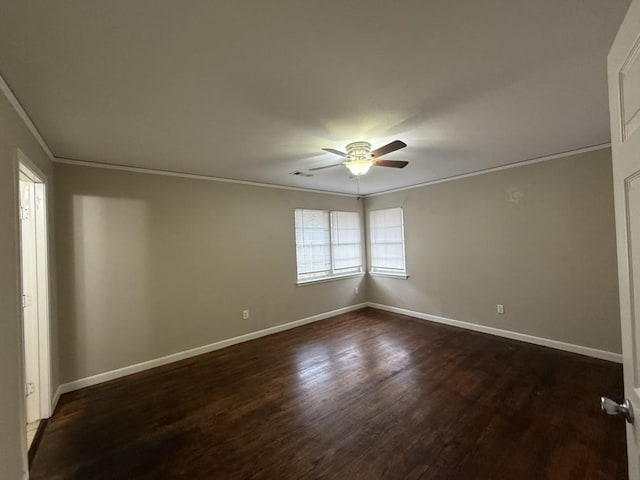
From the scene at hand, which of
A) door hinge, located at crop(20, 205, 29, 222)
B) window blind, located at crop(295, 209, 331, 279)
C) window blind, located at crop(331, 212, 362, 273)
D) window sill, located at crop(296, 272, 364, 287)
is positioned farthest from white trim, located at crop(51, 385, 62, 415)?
window blind, located at crop(331, 212, 362, 273)

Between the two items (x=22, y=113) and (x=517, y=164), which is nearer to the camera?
(x=22, y=113)

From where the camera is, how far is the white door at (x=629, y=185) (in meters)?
0.74

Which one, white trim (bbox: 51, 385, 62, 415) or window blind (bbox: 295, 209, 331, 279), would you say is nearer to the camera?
white trim (bbox: 51, 385, 62, 415)

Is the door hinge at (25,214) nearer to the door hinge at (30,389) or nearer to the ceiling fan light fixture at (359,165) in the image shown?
the door hinge at (30,389)

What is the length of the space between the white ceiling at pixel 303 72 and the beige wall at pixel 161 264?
0.66m

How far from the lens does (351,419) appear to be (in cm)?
217

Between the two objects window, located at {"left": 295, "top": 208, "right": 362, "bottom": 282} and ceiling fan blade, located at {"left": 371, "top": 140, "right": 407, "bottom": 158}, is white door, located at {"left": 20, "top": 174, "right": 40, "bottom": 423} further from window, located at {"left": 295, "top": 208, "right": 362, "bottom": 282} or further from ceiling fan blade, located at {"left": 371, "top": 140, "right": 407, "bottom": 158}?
window, located at {"left": 295, "top": 208, "right": 362, "bottom": 282}

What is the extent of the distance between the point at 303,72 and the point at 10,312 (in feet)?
7.08

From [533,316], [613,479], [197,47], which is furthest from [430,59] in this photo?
[533,316]

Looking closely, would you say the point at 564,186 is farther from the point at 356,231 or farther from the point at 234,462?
the point at 234,462

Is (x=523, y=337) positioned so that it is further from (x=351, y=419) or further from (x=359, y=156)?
(x=359, y=156)

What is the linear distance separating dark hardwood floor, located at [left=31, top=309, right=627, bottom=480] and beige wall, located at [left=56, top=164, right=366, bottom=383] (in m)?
0.44

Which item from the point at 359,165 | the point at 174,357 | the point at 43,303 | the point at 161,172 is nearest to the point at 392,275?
the point at 359,165

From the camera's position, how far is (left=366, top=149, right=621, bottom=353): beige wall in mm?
2998
